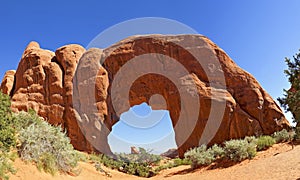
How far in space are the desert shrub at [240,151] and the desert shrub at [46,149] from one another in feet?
23.9

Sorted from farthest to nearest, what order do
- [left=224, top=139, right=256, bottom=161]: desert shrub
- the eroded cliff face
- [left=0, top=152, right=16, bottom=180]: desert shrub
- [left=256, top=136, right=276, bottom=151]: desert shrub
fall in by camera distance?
the eroded cliff face, [left=256, top=136, right=276, bottom=151]: desert shrub, [left=224, top=139, right=256, bottom=161]: desert shrub, [left=0, top=152, right=16, bottom=180]: desert shrub

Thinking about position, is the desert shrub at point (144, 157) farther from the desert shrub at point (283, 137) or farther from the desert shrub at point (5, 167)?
the desert shrub at point (5, 167)

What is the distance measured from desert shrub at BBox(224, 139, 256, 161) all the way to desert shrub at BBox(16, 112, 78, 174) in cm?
727

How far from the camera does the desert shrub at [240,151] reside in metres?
11.5

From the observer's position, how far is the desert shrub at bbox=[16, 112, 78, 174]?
336 inches

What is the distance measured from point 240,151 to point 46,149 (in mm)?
8531

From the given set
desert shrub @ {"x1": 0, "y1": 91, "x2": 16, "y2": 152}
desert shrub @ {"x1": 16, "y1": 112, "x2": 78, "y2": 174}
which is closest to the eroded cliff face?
desert shrub @ {"x1": 16, "y1": 112, "x2": 78, "y2": 174}

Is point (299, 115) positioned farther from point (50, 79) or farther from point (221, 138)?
point (50, 79)

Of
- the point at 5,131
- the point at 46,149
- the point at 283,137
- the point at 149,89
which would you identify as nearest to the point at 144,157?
the point at 149,89

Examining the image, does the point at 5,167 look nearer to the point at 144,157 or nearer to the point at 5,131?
the point at 5,131

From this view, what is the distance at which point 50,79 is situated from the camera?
73.3 feet

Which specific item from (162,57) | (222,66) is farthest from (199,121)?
(162,57)

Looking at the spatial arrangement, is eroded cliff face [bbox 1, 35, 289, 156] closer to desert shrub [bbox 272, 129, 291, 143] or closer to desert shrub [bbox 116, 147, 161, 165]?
desert shrub [bbox 116, 147, 161, 165]

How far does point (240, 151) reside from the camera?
11.6 m
